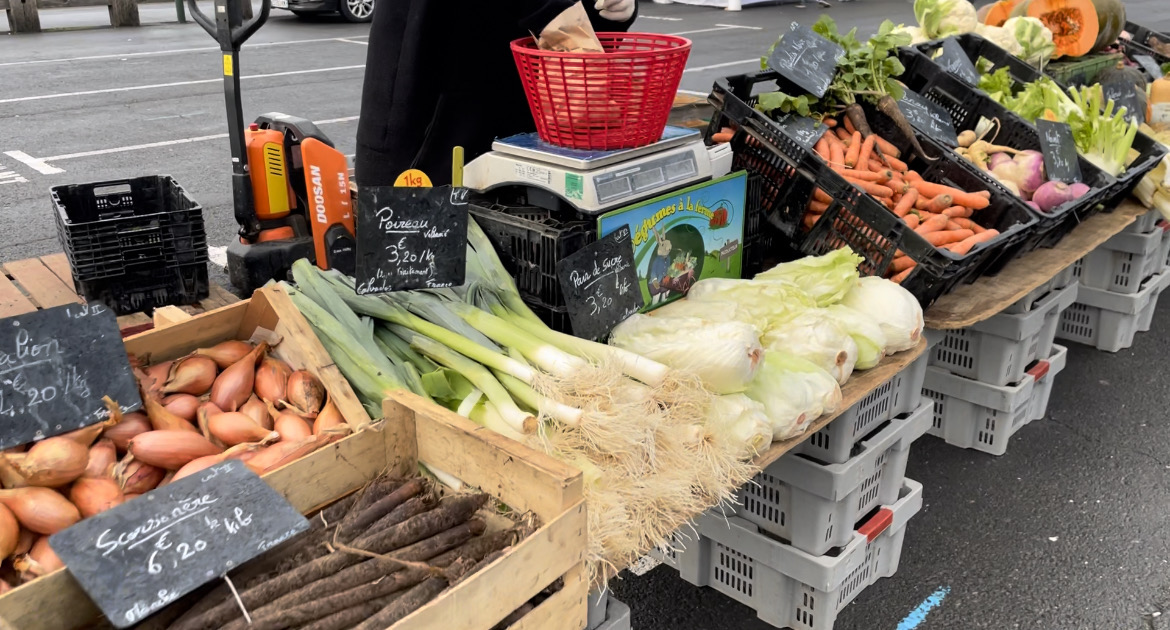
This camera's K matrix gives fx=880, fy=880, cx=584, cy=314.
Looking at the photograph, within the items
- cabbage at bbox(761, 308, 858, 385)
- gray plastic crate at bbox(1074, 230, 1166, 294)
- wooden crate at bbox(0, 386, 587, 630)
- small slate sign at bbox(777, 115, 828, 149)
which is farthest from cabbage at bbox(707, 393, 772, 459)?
gray plastic crate at bbox(1074, 230, 1166, 294)

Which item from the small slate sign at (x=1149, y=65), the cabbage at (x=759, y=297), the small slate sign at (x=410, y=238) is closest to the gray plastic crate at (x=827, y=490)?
the cabbage at (x=759, y=297)

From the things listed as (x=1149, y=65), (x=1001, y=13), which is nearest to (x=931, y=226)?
(x=1001, y=13)

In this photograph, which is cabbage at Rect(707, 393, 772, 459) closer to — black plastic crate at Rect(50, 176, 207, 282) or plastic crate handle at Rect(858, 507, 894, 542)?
plastic crate handle at Rect(858, 507, 894, 542)

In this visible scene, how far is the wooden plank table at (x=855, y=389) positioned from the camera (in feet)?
7.27

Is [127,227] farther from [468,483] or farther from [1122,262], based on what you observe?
[1122,262]

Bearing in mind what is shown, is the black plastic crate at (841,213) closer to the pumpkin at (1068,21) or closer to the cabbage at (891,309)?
the cabbage at (891,309)

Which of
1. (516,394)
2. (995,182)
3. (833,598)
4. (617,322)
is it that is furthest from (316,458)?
(995,182)

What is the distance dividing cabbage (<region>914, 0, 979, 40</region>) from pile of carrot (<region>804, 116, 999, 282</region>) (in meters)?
1.85

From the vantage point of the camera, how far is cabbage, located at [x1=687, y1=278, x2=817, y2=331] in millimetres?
2562

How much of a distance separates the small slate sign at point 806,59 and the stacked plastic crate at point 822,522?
4.22 ft

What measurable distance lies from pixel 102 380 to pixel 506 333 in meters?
0.91

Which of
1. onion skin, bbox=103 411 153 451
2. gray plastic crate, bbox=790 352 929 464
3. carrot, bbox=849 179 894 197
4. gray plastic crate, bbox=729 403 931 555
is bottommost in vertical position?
gray plastic crate, bbox=729 403 931 555

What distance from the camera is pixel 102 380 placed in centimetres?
177

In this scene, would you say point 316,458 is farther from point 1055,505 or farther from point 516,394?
point 1055,505
